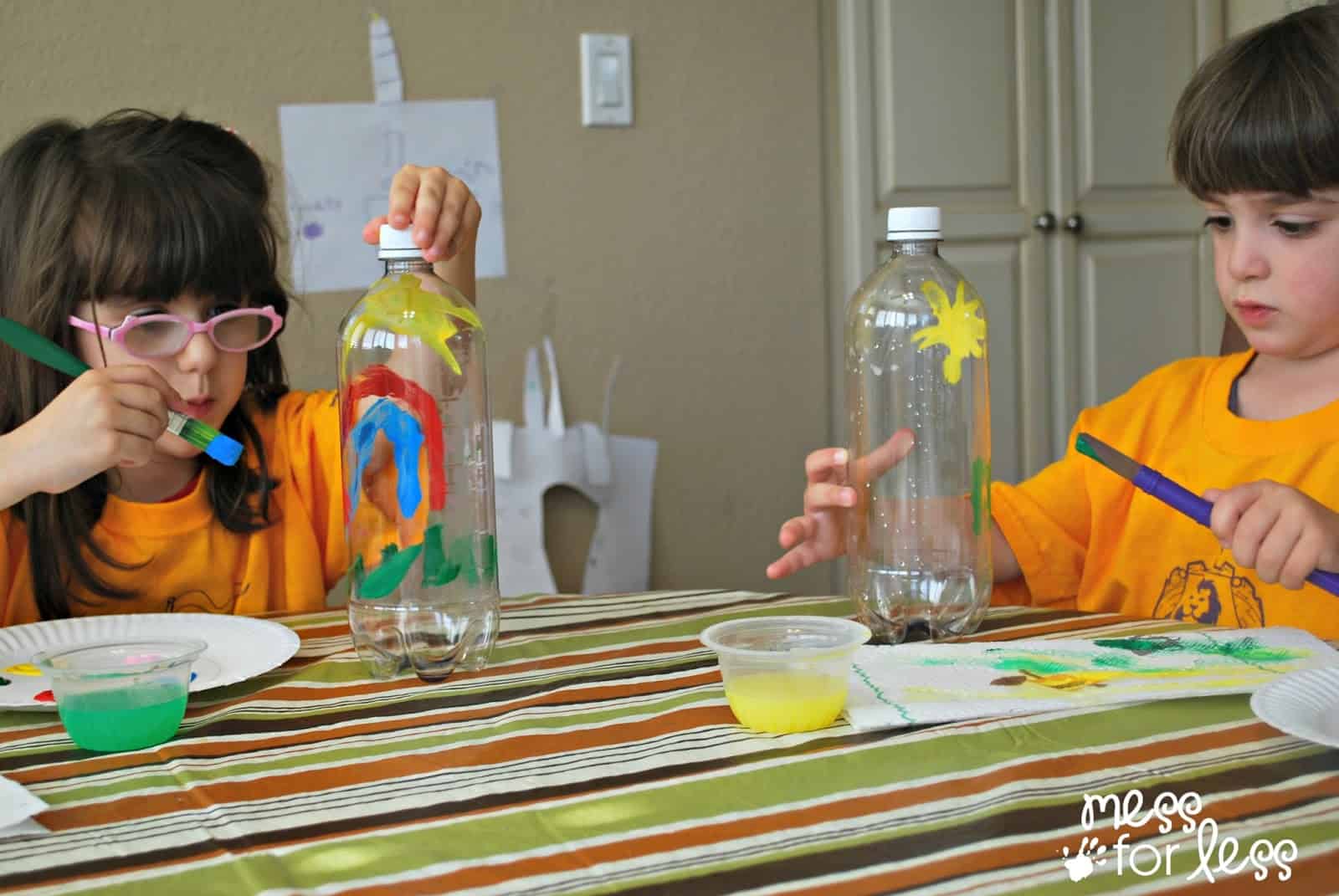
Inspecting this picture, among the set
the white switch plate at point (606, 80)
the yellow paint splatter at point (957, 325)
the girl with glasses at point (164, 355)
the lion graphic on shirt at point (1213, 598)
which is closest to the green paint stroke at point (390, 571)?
the girl with glasses at point (164, 355)

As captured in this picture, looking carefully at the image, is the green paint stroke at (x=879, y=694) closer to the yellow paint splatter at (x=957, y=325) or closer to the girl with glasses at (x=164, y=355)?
the yellow paint splatter at (x=957, y=325)

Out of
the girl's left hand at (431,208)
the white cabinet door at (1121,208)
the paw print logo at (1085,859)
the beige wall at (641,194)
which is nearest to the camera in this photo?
the paw print logo at (1085,859)

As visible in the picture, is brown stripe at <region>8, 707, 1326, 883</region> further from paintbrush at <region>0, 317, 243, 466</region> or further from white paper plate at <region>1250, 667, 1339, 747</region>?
paintbrush at <region>0, 317, 243, 466</region>

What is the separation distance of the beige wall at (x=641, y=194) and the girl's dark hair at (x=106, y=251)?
0.64 metres

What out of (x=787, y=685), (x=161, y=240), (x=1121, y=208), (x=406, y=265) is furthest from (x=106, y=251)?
(x=1121, y=208)

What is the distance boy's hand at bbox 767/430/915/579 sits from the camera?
3.43 feet

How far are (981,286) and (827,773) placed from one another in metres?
1.99

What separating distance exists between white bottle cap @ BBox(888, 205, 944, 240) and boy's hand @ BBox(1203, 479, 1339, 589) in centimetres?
28

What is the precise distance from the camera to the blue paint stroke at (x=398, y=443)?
0.86 m

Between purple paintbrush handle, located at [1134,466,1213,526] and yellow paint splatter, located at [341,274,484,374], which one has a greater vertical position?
yellow paint splatter, located at [341,274,484,374]

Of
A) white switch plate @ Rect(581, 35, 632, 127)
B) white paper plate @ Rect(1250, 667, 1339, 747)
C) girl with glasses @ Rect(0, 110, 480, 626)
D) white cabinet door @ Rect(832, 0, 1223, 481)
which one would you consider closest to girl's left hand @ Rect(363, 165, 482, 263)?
girl with glasses @ Rect(0, 110, 480, 626)

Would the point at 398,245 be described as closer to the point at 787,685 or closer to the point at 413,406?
the point at 413,406

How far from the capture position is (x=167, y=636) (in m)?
0.95

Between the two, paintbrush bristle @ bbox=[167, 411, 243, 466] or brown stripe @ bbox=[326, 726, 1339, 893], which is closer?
brown stripe @ bbox=[326, 726, 1339, 893]
